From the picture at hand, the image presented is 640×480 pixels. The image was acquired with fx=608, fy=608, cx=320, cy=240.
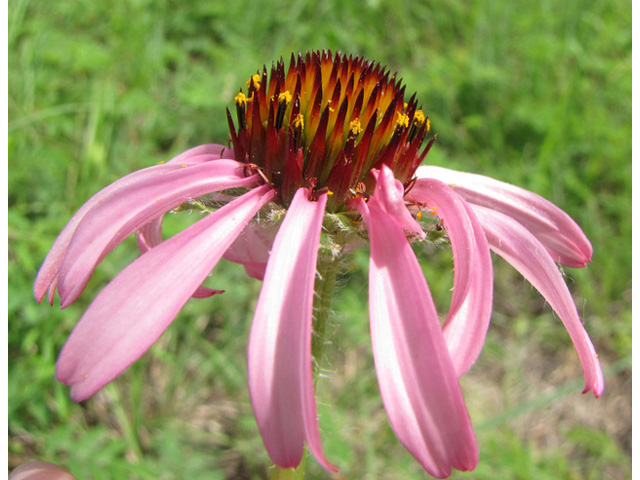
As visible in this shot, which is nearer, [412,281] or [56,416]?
[412,281]

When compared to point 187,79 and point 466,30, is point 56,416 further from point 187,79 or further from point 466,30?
point 466,30

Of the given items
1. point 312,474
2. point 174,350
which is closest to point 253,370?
point 312,474

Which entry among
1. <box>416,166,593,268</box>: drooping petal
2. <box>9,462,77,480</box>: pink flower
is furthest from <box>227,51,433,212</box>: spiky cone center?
<box>9,462,77,480</box>: pink flower

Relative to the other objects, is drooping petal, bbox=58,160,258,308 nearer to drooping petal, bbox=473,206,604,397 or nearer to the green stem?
the green stem

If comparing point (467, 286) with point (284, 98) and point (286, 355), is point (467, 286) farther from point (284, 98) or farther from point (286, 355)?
point (284, 98)

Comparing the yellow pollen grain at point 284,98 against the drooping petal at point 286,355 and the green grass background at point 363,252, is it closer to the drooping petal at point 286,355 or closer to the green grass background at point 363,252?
the drooping petal at point 286,355
